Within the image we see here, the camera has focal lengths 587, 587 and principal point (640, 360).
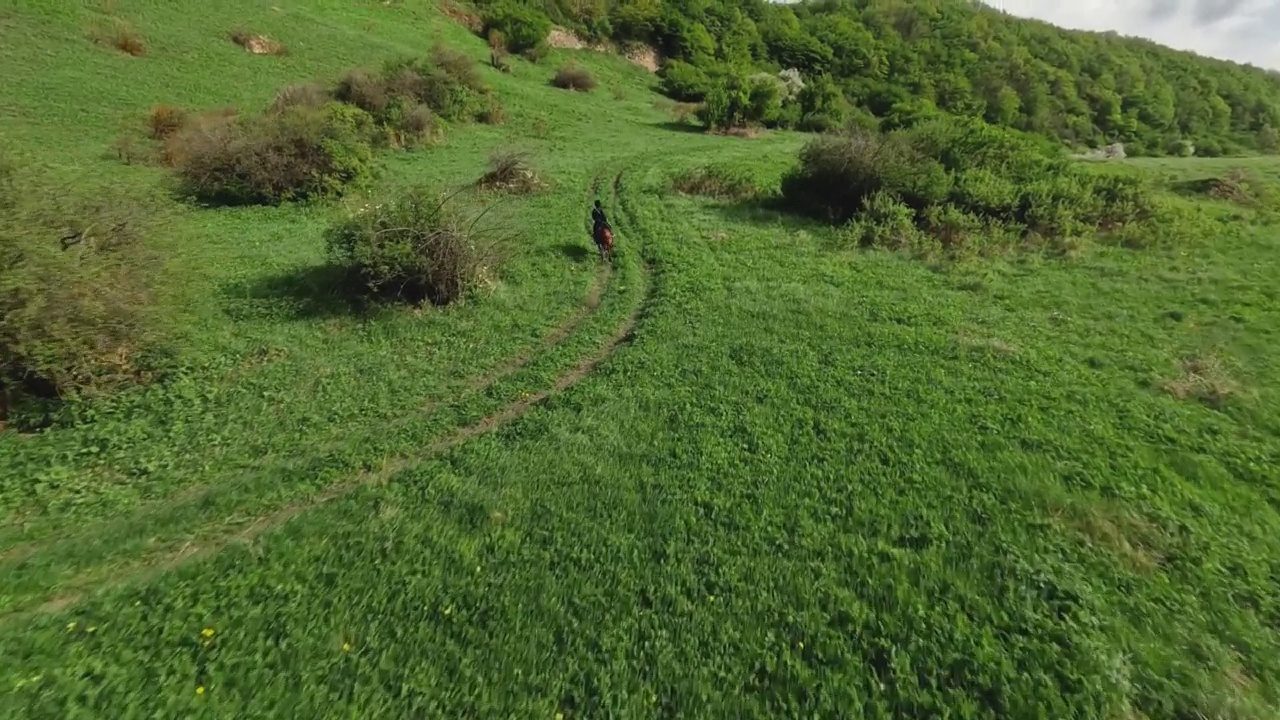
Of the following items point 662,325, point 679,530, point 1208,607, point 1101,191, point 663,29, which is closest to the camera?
point 1208,607

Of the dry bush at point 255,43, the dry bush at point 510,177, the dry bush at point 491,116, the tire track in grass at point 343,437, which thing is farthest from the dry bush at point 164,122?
the tire track in grass at point 343,437

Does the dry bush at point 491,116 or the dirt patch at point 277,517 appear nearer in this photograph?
the dirt patch at point 277,517

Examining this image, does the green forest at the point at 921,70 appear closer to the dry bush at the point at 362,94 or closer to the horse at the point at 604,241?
the dry bush at the point at 362,94

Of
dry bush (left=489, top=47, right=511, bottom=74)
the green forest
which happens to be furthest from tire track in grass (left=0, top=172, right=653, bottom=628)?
dry bush (left=489, top=47, right=511, bottom=74)

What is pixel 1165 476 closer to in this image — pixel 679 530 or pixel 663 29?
pixel 679 530

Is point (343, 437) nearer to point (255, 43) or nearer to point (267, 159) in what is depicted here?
point (267, 159)

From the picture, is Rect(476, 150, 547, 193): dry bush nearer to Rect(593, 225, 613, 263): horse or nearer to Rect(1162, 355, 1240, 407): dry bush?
Rect(593, 225, 613, 263): horse

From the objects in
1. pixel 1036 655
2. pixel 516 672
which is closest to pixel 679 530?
pixel 516 672
